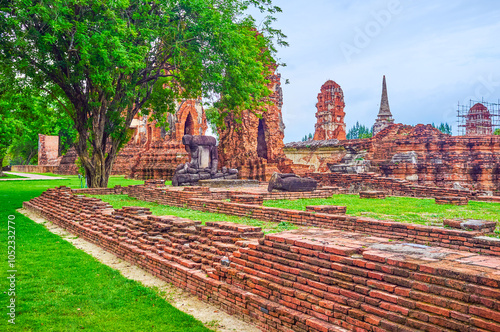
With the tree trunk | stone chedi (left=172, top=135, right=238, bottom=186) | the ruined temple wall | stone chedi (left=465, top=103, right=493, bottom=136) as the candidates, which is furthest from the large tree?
stone chedi (left=465, top=103, right=493, bottom=136)

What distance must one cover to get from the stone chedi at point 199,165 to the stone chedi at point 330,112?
21105 millimetres

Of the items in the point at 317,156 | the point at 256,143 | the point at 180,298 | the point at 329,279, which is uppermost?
the point at 256,143

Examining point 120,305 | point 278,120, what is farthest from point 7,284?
point 278,120

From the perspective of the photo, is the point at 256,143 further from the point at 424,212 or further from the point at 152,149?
the point at 424,212

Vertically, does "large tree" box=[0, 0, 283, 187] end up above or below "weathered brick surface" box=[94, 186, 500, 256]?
above

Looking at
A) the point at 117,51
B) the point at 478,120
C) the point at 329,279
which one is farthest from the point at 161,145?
the point at 329,279

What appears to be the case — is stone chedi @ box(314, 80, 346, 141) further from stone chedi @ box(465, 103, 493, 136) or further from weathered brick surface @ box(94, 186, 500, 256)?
weathered brick surface @ box(94, 186, 500, 256)

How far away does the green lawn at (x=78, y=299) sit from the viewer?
13.8 ft

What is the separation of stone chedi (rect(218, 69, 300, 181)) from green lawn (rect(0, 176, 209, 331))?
47.1ft

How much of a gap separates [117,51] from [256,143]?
1143cm

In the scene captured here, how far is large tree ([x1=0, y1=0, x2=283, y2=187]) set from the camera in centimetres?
1152

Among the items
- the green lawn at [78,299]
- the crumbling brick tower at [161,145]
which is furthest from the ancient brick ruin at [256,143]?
the green lawn at [78,299]

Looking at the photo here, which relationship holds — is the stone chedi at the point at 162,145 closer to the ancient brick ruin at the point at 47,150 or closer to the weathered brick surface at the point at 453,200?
the ancient brick ruin at the point at 47,150

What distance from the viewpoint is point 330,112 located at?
37.3 meters
